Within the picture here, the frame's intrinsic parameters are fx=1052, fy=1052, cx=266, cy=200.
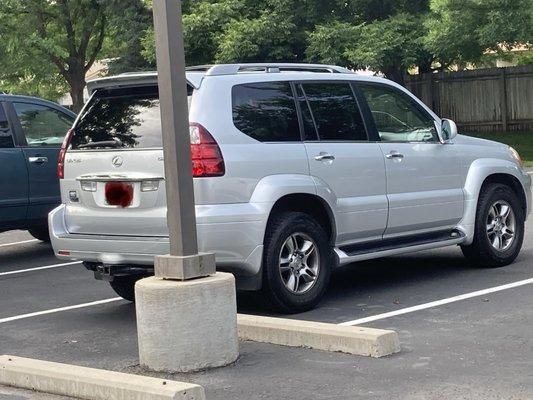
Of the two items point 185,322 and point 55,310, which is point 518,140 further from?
point 185,322

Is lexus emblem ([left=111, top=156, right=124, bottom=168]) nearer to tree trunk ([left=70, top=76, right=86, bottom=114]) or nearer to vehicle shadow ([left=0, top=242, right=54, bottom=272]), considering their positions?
vehicle shadow ([left=0, top=242, right=54, bottom=272])

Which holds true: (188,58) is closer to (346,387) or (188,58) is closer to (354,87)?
(354,87)

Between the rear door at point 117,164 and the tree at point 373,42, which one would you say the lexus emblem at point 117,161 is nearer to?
the rear door at point 117,164

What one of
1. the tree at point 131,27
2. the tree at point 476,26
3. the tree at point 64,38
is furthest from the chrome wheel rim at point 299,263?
the tree at point 64,38

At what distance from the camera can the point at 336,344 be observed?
678 centimetres

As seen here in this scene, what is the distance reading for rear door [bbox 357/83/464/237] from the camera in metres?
8.99

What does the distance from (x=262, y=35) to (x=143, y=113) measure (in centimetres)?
2025

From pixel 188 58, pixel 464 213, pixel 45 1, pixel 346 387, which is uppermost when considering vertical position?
pixel 45 1

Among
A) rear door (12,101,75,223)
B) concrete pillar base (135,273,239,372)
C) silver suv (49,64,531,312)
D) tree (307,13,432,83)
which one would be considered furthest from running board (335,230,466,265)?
tree (307,13,432,83)

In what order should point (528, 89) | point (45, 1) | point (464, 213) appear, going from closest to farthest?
1. point (464, 213)
2. point (528, 89)
3. point (45, 1)

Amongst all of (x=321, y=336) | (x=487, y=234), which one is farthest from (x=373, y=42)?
(x=321, y=336)

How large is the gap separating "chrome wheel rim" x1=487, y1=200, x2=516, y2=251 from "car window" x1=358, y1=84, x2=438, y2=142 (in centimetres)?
102

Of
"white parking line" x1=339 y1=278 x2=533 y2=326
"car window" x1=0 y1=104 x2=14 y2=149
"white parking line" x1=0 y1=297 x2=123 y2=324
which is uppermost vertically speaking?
"car window" x1=0 y1=104 x2=14 y2=149

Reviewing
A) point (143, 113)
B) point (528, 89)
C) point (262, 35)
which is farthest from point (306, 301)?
point (528, 89)
